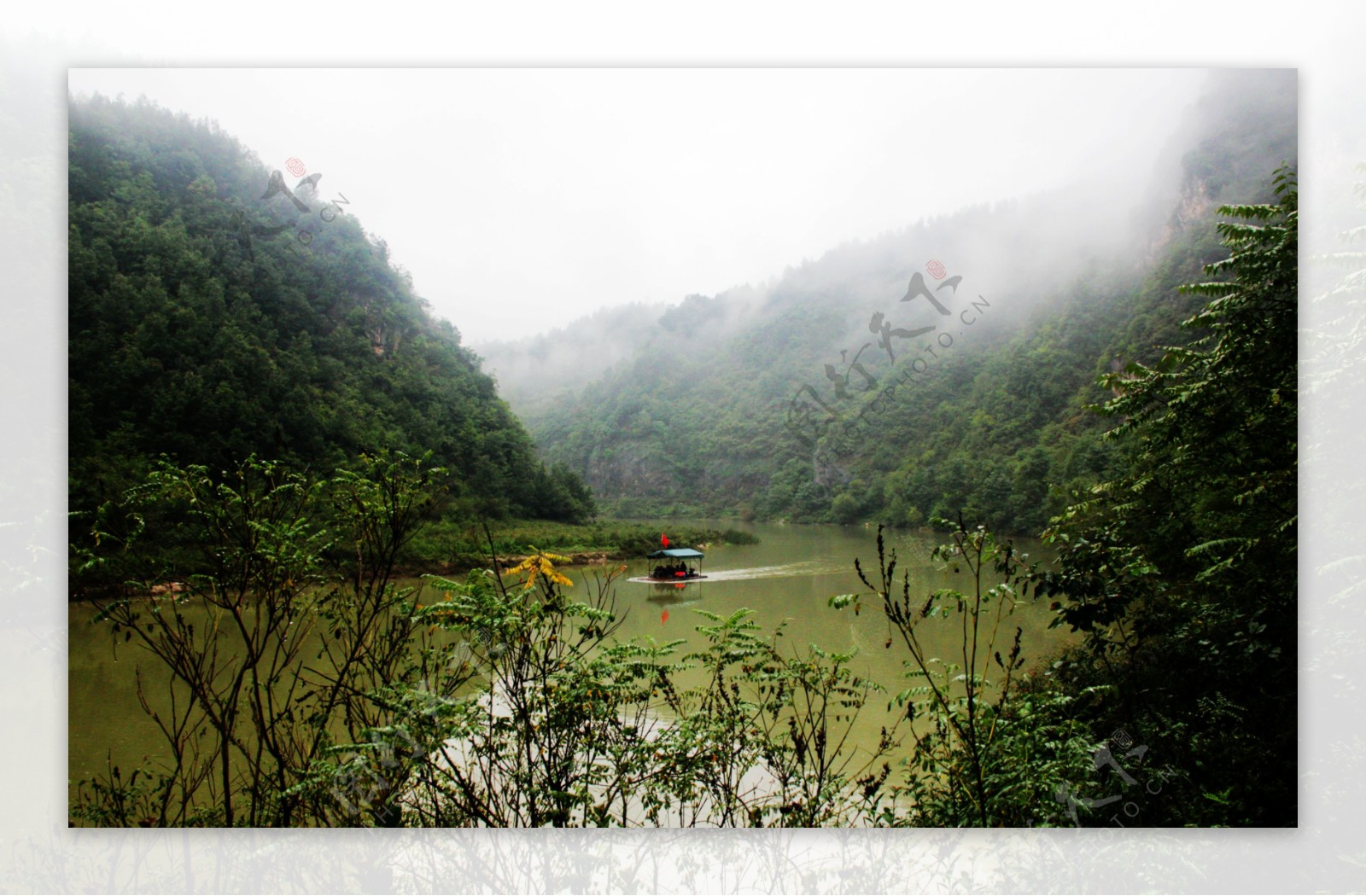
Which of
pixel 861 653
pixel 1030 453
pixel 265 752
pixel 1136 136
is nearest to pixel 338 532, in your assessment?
pixel 265 752

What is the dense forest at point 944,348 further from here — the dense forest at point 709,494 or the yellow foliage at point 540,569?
the yellow foliage at point 540,569

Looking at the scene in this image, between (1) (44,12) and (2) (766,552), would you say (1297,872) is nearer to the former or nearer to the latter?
(2) (766,552)

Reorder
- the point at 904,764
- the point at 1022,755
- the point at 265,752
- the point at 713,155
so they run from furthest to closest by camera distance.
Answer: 1. the point at 713,155
2. the point at 265,752
3. the point at 904,764
4. the point at 1022,755

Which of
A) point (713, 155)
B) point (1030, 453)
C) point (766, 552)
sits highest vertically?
point (713, 155)
